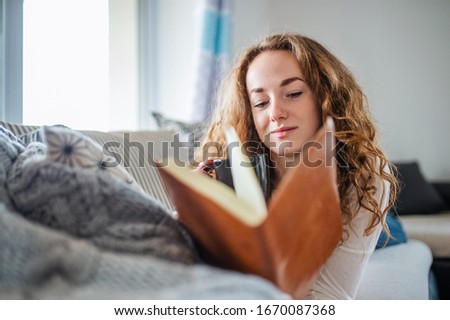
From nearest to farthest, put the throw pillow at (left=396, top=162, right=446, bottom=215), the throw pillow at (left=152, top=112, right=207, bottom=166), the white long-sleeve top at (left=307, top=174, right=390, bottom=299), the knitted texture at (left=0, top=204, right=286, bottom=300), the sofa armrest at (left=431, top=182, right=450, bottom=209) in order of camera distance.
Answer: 1. the knitted texture at (left=0, top=204, right=286, bottom=300)
2. the white long-sleeve top at (left=307, top=174, right=390, bottom=299)
3. the throw pillow at (left=152, top=112, right=207, bottom=166)
4. the throw pillow at (left=396, top=162, right=446, bottom=215)
5. the sofa armrest at (left=431, top=182, right=450, bottom=209)

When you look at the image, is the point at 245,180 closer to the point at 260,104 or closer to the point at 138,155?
the point at 260,104

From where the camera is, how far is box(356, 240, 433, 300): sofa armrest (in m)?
0.92

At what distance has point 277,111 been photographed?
27.8 inches

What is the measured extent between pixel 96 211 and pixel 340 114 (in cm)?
55

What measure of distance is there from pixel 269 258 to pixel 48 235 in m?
0.18

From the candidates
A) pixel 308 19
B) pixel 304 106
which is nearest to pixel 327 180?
pixel 304 106

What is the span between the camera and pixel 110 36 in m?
1.85

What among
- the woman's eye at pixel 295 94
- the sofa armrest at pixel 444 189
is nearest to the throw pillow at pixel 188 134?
the woman's eye at pixel 295 94

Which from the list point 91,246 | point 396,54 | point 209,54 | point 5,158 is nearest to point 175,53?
point 209,54

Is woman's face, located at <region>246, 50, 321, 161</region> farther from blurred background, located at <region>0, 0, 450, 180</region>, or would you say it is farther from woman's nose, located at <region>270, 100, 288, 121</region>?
blurred background, located at <region>0, 0, 450, 180</region>

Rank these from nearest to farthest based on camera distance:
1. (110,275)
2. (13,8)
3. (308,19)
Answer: (110,275), (13,8), (308,19)

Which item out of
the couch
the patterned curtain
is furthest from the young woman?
the patterned curtain

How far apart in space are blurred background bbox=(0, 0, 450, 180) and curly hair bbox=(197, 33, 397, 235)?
18cm

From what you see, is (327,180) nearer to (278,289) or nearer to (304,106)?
(278,289)
